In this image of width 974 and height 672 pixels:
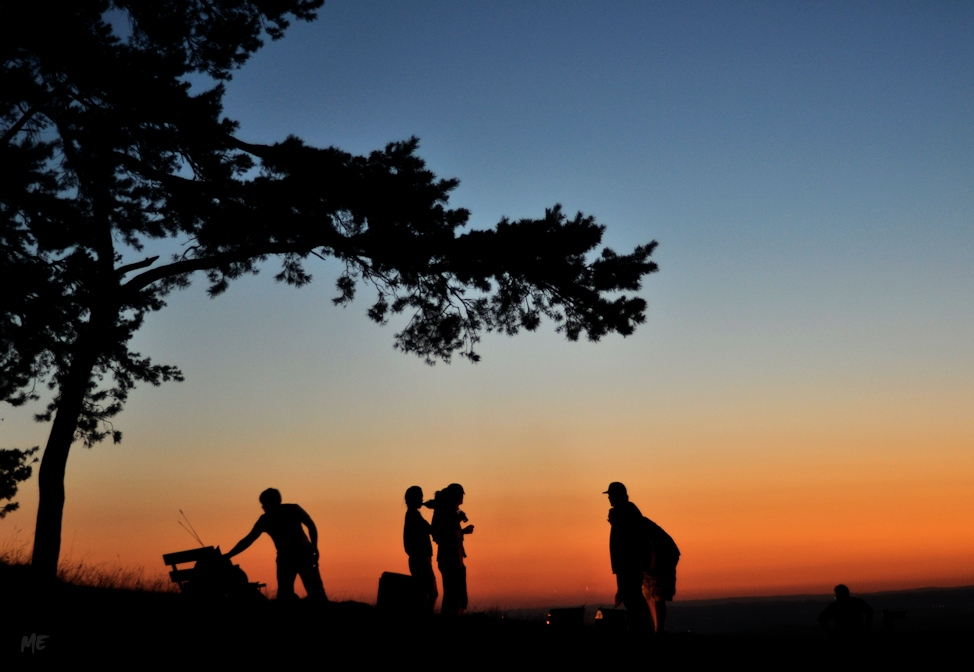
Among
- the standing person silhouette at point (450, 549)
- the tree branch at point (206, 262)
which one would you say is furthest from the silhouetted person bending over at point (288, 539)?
the tree branch at point (206, 262)

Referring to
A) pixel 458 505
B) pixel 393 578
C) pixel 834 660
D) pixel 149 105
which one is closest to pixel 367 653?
pixel 393 578

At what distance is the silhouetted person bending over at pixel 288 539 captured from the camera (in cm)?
872

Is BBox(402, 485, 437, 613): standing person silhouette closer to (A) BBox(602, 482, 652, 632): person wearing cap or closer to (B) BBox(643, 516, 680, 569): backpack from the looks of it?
(A) BBox(602, 482, 652, 632): person wearing cap

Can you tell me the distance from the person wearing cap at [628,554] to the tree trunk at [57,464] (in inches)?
256

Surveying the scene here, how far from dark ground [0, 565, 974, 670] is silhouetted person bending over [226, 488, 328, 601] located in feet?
1.26

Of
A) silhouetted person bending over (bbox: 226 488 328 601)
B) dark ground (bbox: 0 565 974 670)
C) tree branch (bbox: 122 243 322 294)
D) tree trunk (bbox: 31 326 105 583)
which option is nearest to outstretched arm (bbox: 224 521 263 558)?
silhouetted person bending over (bbox: 226 488 328 601)

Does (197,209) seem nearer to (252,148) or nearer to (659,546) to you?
(252,148)

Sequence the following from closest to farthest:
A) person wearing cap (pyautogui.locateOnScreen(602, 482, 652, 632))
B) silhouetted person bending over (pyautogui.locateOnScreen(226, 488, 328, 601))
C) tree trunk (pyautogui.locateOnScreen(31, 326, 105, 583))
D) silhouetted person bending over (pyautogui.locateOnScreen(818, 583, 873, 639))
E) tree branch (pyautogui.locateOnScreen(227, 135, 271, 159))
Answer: person wearing cap (pyautogui.locateOnScreen(602, 482, 652, 632)) < silhouetted person bending over (pyautogui.locateOnScreen(226, 488, 328, 601)) < silhouetted person bending over (pyautogui.locateOnScreen(818, 583, 873, 639)) < tree trunk (pyautogui.locateOnScreen(31, 326, 105, 583)) < tree branch (pyautogui.locateOnScreen(227, 135, 271, 159))

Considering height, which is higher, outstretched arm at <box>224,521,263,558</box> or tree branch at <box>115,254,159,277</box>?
tree branch at <box>115,254,159,277</box>

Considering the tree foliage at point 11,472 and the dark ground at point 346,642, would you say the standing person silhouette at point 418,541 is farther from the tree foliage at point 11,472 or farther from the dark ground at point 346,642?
the tree foliage at point 11,472

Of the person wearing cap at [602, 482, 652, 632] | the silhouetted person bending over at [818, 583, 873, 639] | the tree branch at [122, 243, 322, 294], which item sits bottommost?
the silhouetted person bending over at [818, 583, 873, 639]

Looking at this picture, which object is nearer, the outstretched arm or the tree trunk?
the outstretched arm

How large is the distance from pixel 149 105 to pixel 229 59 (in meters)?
1.62

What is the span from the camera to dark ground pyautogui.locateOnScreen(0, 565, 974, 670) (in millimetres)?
6520
